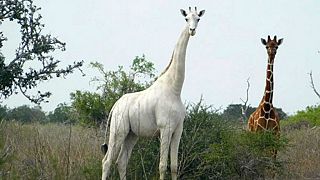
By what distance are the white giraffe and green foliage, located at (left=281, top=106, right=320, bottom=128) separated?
1732cm

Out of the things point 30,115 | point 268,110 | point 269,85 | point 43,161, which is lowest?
point 43,161

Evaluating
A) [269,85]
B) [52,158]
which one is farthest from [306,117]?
[52,158]

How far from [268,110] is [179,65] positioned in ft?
12.1

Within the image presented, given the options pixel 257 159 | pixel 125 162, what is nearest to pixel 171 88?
pixel 125 162

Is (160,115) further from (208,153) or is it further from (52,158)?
(52,158)

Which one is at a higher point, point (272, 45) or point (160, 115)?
point (272, 45)

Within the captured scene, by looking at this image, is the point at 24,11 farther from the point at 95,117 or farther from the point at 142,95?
the point at 142,95

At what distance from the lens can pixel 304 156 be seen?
11.7 meters

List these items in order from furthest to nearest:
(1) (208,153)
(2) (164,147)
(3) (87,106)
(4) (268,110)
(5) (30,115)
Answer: (3) (87,106) → (4) (268,110) → (1) (208,153) → (5) (30,115) → (2) (164,147)

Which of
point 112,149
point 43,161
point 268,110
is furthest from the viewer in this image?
point 268,110

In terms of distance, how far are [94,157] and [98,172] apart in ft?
2.25

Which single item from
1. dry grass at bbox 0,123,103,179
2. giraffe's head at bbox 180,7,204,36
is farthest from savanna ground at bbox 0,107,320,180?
giraffe's head at bbox 180,7,204,36

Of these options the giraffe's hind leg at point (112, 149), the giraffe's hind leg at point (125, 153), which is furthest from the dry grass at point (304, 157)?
the giraffe's hind leg at point (112, 149)

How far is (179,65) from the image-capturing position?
736 centimetres
